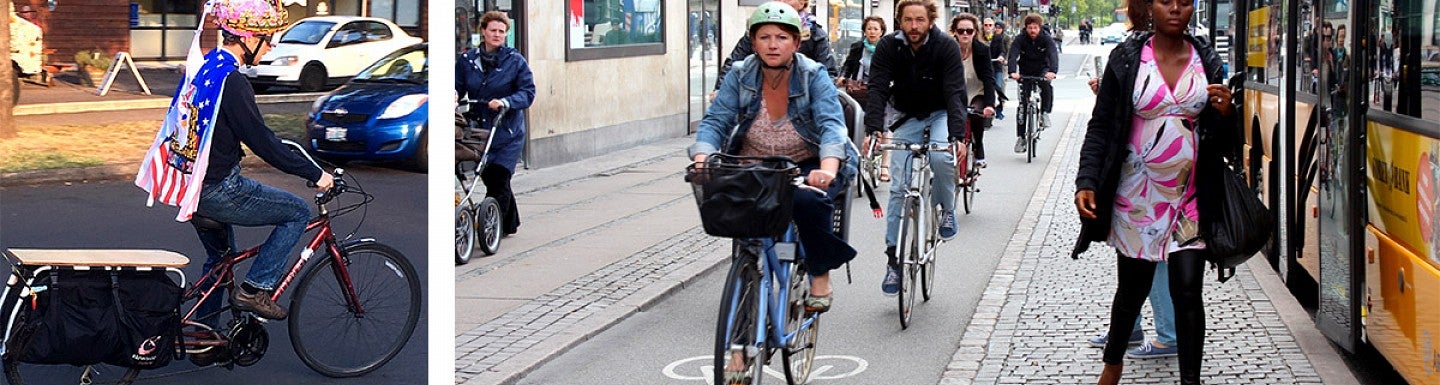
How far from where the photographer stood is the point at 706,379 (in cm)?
696

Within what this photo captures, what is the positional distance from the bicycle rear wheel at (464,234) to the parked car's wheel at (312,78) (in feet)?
15.8

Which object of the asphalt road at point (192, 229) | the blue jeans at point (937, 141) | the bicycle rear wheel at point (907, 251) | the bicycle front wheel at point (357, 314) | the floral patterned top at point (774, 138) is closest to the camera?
the asphalt road at point (192, 229)

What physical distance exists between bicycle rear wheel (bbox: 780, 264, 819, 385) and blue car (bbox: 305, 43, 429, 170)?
1417 mm

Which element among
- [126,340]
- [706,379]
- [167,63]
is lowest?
[706,379]

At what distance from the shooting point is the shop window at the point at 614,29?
18219 mm

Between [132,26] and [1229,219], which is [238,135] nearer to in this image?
[132,26]

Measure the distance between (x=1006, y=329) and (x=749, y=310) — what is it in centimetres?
250

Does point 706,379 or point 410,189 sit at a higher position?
point 410,189

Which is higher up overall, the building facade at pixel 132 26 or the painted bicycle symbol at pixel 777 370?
the building facade at pixel 132 26

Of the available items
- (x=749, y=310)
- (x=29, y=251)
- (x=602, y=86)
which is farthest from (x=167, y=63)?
(x=602, y=86)

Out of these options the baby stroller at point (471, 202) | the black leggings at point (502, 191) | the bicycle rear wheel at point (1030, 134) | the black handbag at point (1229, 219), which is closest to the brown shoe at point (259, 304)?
the black handbag at point (1229, 219)

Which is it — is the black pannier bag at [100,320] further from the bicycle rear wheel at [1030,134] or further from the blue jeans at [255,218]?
the bicycle rear wheel at [1030,134]

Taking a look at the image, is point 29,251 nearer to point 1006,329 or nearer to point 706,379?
point 706,379

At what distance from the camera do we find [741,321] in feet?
18.4
